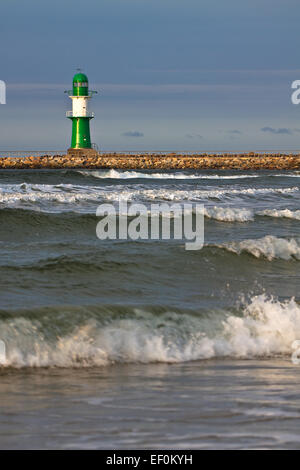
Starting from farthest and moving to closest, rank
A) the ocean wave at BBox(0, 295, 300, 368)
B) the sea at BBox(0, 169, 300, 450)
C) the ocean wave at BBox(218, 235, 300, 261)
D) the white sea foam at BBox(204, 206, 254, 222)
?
the white sea foam at BBox(204, 206, 254, 222) < the ocean wave at BBox(218, 235, 300, 261) < the ocean wave at BBox(0, 295, 300, 368) < the sea at BBox(0, 169, 300, 450)

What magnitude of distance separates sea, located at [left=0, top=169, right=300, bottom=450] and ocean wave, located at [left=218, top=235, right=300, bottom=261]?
24 millimetres

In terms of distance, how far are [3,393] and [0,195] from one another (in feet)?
46.8

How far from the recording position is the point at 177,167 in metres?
48.8

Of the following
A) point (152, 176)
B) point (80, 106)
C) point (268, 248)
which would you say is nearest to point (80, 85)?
point (80, 106)

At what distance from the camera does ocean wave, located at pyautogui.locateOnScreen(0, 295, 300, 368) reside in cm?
582

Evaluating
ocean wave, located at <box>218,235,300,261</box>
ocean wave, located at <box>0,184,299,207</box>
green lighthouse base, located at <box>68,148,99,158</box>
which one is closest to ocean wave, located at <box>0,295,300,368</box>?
ocean wave, located at <box>218,235,300,261</box>

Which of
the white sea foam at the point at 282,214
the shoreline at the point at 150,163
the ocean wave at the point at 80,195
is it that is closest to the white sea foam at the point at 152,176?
the shoreline at the point at 150,163

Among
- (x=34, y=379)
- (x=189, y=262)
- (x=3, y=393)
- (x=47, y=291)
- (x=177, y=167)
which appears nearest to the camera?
(x=3, y=393)

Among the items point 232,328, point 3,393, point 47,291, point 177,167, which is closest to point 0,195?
point 47,291

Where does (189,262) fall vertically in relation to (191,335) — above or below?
above

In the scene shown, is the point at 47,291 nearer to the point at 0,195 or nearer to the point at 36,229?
the point at 36,229

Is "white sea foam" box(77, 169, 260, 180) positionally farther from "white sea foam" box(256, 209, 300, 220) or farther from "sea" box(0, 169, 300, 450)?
"sea" box(0, 169, 300, 450)

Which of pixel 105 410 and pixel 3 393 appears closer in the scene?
pixel 105 410

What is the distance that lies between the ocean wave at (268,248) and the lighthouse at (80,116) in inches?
1714
